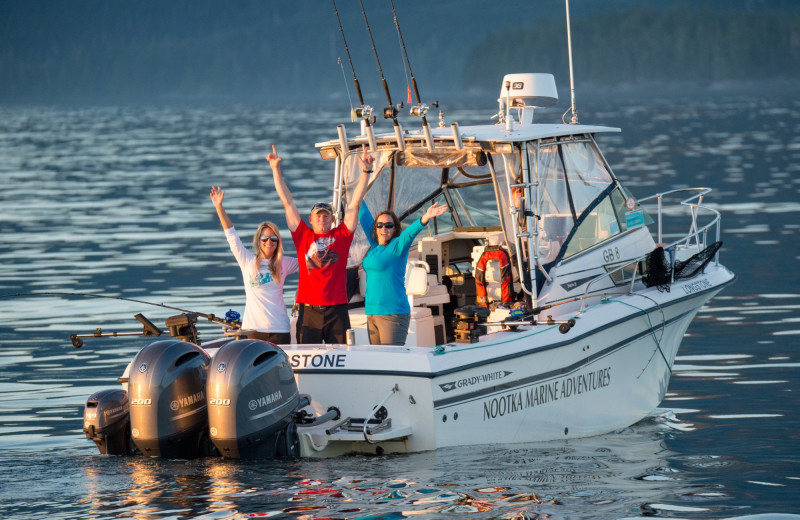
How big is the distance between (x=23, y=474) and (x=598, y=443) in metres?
4.47

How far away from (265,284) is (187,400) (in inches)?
59.5

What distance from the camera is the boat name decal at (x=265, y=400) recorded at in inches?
356

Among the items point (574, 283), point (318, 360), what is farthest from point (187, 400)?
point (574, 283)

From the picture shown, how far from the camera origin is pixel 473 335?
10117 millimetres

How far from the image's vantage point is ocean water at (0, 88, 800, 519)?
887 cm

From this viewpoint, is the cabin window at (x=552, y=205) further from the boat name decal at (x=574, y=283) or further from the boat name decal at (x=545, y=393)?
the boat name decal at (x=545, y=393)

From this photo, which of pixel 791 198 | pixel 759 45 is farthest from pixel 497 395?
pixel 759 45

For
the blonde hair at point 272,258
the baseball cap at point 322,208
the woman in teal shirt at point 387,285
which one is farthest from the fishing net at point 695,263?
the blonde hair at point 272,258

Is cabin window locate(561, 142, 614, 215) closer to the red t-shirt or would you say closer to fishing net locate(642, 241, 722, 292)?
fishing net locate(642, 241, 722, 292)

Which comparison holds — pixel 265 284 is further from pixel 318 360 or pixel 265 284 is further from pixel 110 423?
pixel 110 423

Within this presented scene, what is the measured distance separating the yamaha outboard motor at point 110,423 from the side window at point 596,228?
12.7 ft

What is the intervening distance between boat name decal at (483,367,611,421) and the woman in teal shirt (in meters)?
0.89

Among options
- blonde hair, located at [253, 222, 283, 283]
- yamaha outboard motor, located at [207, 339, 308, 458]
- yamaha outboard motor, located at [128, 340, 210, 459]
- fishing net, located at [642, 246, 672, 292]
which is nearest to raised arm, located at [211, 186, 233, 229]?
blonde hair, located at [253, 222, 283, 283]

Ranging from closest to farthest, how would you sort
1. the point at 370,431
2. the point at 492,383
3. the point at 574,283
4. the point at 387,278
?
the point at 370,431
the point at 492,383
the point at 387,278
the point at 574,283
